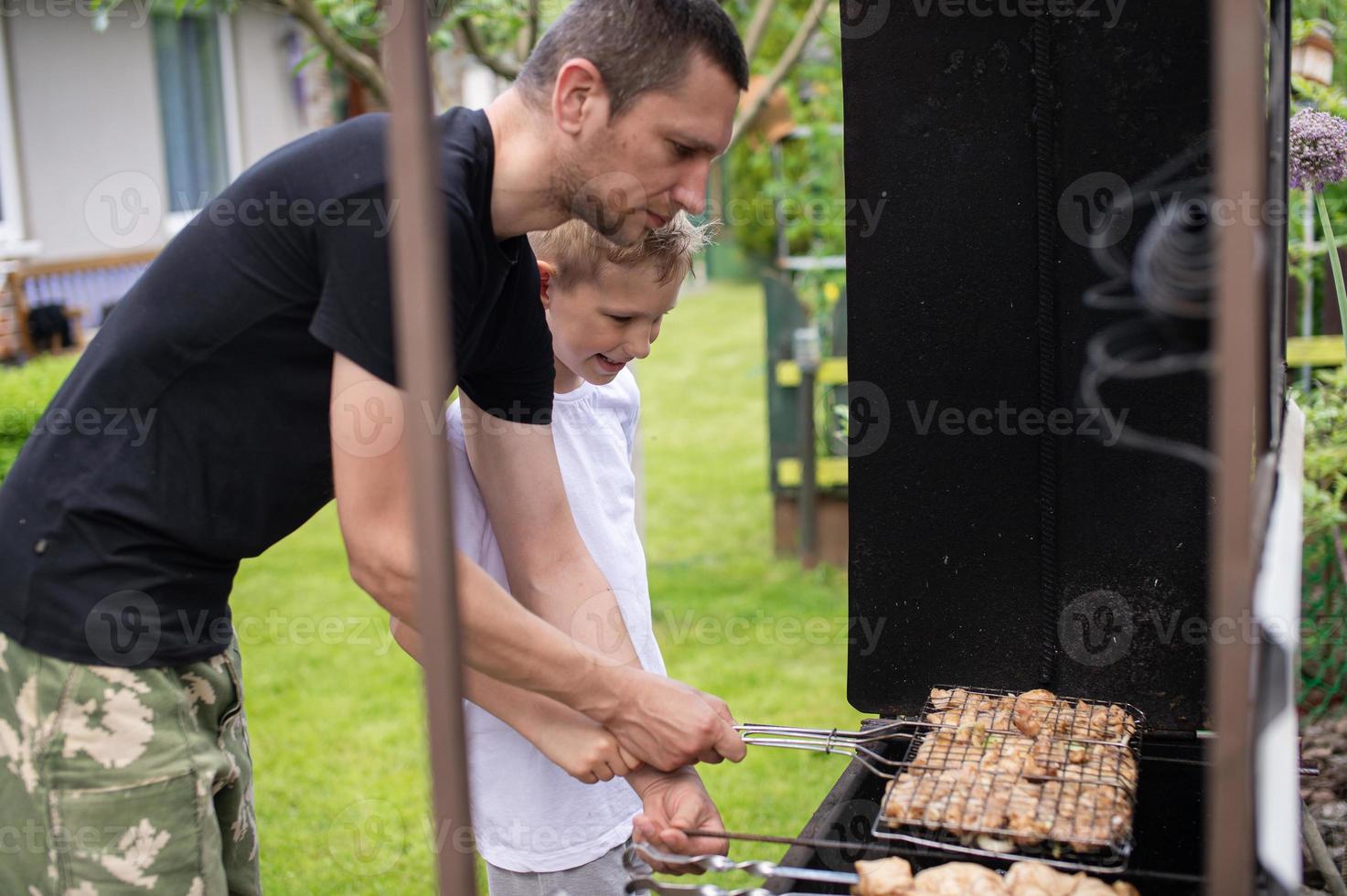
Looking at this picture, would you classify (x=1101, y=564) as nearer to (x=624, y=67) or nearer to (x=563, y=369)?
(x=563, y=369)

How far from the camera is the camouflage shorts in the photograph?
173 centimetres

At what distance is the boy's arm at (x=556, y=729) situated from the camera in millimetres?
1969

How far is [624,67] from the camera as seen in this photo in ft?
5.60

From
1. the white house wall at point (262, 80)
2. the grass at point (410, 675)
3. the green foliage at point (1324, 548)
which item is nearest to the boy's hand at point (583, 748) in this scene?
the grass at point (410, 675)

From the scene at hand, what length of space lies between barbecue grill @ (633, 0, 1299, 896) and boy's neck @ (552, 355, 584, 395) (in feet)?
1.75

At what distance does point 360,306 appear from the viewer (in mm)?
1544

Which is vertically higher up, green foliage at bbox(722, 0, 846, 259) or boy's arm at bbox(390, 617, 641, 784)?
green foliage at bbox(722, 0, 846, 259)

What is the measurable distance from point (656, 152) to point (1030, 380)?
0.93m

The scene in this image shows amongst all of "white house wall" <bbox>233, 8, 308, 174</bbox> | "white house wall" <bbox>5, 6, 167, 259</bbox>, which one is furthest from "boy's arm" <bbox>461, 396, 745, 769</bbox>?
"white house wall" <bbox>233, 8, 308, 174</bbox>

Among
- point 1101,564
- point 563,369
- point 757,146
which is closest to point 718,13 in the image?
point 563,369

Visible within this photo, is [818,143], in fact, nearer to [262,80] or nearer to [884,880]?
[884,880]

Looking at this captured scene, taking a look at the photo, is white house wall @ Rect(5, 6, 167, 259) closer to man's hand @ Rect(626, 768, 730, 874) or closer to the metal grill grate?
man's hand @ Rect(626, 768, 730, 874)

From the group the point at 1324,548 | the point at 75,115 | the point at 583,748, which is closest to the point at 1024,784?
the point at 583,748

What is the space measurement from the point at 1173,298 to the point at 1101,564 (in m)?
1.18
